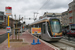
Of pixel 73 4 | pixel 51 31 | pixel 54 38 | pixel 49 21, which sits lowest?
pixel 54 38

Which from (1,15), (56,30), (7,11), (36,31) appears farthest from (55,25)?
(1,15)

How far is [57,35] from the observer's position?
1265 cm

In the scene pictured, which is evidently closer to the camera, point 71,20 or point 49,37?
point 49,37

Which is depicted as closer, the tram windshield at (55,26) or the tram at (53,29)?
the tram at (53,29)

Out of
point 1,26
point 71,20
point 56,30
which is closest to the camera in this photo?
point 56,30

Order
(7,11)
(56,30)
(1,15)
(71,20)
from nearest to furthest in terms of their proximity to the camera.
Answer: (7,11), (56,30), (71,20), (1,15)

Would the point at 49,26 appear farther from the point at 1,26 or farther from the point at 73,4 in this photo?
the point at 1,26

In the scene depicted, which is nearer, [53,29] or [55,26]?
[53,29]

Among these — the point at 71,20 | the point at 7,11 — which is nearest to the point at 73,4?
the point at 71,20

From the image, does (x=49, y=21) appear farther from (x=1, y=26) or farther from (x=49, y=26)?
(x=1, y=26)

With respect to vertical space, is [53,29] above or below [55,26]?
below

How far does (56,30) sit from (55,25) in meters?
0.68

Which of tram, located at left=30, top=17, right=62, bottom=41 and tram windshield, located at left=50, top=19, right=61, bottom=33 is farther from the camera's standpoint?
tram windshield, located at left=50, top=19, right=61, bottom=33

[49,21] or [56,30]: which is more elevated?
[49,21]
